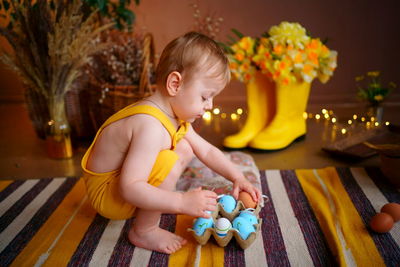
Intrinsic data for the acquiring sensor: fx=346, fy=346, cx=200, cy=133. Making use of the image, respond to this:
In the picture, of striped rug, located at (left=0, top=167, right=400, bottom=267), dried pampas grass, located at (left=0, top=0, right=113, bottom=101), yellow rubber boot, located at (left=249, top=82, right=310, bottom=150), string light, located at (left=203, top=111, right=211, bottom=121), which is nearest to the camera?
striped rug, located at (left=0, top=167, right=400, bottom=267)

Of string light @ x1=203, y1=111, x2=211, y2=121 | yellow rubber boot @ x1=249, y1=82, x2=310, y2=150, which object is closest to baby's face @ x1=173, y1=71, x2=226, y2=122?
yellow rubber boot @ x1=249, y1=82, x2=310, y2=150

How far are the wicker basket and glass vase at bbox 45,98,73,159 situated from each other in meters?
0.16

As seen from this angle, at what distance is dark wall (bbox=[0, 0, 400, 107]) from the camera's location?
94.3 inches

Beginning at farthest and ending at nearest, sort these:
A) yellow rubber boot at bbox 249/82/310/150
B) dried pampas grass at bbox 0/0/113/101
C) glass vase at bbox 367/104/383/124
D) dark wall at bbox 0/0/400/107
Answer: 1. dark wall at bbox 0/0/400/107
2. glass vase at bbox 367/104/383/124
3. yellow rubber boot at bbox 249/82/310/150
4. dried pampas grass at bbox 0/0/113/101

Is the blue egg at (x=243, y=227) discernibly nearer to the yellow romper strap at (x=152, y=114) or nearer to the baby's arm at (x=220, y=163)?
the baby's arm at (x=220, y=163)

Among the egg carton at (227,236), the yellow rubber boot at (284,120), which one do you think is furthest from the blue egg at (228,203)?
the yellow rubber boot at (284,120)

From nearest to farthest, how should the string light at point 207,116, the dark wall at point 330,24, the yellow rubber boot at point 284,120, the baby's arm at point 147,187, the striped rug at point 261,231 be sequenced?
the baby's arm at point 147,187, the striped rug at point 261,231, the yellow rubber boot at point 284,120, the string light at point 207,116, the dark wall at point 330,24

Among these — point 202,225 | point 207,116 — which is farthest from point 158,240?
point 207,116

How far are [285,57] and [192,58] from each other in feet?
2.84

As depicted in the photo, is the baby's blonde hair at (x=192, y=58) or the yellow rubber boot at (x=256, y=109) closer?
the baby's blonde hair at (x=192, y=58)

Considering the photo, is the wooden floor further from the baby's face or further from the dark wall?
the baby's face

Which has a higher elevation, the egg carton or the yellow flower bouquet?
the yellow flower bouquet

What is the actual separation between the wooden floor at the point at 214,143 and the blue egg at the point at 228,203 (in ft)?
1.81

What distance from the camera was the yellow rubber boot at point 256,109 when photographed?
5.94 ft
